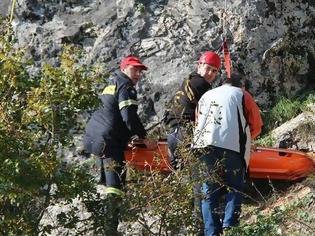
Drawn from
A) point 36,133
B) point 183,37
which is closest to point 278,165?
point 183,37

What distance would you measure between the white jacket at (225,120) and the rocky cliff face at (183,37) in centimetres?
333

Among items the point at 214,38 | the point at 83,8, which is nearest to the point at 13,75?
the point at 214,38

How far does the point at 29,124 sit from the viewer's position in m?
4.45

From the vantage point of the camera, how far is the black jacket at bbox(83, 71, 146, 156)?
6297mm

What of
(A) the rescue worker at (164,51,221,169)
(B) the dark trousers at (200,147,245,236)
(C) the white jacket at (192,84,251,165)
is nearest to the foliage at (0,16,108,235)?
(B) the dark trousers at (200,147,245,236)

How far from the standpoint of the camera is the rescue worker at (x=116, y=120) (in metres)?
6.29

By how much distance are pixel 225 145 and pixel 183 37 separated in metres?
4.22

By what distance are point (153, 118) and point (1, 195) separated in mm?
5037

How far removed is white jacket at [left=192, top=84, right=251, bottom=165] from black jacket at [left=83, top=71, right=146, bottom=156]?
0.66 m

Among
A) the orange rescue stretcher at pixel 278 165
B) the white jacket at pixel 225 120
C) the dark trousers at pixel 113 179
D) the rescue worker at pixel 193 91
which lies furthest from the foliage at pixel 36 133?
the orange rescue stretcher at pixel 278 165

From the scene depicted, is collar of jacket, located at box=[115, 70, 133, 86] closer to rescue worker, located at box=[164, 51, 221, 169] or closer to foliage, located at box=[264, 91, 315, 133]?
rescue worker, located at box=[164, 51, 221, 169]

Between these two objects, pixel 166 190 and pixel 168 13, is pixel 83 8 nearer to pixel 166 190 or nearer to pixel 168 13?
pixel 168 13

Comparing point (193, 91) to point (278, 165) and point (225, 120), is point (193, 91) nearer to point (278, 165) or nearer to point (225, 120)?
point (225, 120)

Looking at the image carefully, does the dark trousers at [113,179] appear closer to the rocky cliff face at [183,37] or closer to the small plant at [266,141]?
the small plant at [266,141]
